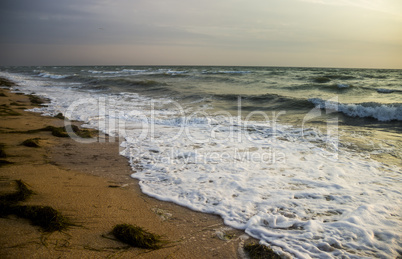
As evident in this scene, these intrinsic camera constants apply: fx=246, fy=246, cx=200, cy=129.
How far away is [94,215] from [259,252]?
175 cm

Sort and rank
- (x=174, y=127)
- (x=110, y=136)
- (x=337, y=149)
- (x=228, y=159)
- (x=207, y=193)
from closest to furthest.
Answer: (x=207, y=193) < (x=228, y=159) < (x=337, y=149) < (x=110, y=136) < (x=174, y=127)

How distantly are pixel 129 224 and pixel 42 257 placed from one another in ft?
2.49

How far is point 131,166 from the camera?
4.20m

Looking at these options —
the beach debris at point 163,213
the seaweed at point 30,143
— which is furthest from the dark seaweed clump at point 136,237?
the seaweed at point 30,143

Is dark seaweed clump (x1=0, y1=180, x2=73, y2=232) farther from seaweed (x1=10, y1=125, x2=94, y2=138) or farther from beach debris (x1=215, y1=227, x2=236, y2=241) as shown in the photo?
→ seaweed (x1=10, y1=125, x2=94, y2=138)

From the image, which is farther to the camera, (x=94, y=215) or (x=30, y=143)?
(x=30, y=143)

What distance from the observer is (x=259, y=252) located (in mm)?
2225

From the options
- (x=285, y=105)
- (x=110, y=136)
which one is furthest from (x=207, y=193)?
(x=285, y=105)

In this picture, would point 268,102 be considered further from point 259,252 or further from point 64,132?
point 259,252

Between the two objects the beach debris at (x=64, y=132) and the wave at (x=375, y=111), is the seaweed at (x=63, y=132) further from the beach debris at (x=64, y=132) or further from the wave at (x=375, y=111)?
the wave at (x=375, y=111)

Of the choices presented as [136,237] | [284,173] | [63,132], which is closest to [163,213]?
[136,237]

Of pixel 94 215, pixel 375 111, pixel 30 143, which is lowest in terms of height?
pixel 94 215

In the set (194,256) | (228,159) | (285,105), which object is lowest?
(194,256)

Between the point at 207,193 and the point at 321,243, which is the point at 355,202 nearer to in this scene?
the point at 321,243
